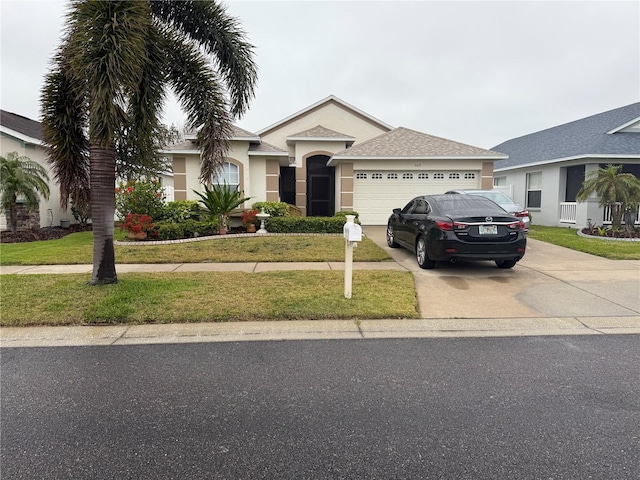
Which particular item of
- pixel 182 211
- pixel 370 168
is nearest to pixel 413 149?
pixel 370 168

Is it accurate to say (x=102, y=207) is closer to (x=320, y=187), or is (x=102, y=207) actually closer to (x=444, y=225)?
(x=444, y=225)

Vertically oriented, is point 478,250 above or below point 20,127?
below

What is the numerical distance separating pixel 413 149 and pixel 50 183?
15.0 meters

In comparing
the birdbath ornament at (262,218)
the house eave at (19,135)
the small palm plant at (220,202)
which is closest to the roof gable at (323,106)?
the birdbath ornament at (262,218)

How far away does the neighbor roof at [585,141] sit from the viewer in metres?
15.8

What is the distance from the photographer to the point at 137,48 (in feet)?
19.1

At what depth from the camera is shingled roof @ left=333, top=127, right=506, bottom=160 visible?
16.2 m

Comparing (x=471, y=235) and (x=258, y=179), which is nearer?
(x=471, y=235)

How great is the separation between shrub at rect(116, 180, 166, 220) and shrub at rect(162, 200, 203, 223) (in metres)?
0.24

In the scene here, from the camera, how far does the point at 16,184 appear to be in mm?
12570

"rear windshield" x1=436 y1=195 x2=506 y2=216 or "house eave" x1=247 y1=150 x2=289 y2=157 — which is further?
"house eave" x1=247 y1=150 x2=289 y2=157

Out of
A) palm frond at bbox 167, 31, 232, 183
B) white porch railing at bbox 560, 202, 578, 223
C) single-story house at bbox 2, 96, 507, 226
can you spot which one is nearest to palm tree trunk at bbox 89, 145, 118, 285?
palm frond at bbox 167, 31, 232, 183

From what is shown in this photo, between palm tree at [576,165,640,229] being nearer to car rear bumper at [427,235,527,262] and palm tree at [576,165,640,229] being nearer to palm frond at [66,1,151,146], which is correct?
car rear bumper at [427,235,527,262]

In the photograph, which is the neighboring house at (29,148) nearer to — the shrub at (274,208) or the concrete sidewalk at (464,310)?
the shrub at (274,208)
